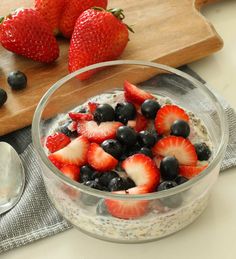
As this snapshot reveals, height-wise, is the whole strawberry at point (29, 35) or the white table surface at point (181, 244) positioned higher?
the whole strawberry at point (29, 35)

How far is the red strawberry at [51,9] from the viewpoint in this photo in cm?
121

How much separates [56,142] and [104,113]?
95 millimetres

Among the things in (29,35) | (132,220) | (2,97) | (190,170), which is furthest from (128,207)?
(29,35)

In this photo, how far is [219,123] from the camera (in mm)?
938

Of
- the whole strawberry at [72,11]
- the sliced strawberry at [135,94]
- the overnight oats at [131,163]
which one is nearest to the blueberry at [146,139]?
the overnight oats at [131,163]

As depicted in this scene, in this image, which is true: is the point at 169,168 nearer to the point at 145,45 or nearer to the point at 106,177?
the point at 106,177

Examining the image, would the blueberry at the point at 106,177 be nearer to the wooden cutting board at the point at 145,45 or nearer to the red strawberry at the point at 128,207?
the red strawberry at the point at 128,207

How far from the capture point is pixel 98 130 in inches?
37.5

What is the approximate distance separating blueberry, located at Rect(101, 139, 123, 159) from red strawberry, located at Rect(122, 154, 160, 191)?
0.03 meters

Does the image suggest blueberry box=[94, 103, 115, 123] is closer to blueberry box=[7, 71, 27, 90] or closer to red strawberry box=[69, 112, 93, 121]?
red strawberry box=[69, 112, 93, 121]

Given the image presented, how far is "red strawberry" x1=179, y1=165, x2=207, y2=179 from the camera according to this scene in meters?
0.88

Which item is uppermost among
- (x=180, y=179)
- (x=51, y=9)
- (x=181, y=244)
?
(x=51, y=9)

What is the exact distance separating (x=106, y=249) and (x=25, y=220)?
0.15 m

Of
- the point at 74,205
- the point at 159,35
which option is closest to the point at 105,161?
the point at 74,205
